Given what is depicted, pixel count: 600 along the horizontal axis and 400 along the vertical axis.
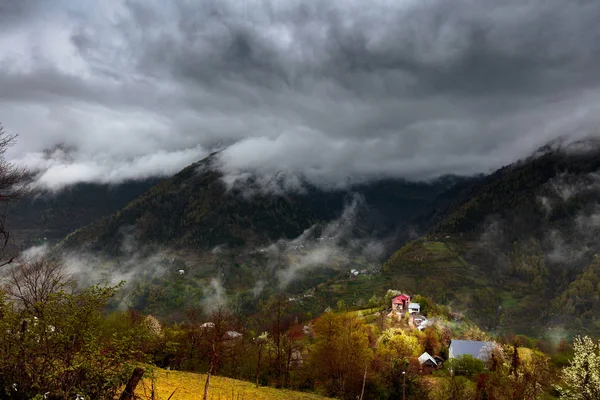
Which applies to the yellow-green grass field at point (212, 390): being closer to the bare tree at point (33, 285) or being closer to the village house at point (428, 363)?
the bare tree at point (33, 285)

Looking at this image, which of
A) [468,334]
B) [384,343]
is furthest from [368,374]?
[468,334]

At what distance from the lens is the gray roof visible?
108056 millimetres

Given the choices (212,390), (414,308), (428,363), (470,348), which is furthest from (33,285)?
(414,308)

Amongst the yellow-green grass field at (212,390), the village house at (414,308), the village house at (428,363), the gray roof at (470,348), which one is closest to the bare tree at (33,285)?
the yellow-green grass field at (212,390)

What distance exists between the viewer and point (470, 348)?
116 metres

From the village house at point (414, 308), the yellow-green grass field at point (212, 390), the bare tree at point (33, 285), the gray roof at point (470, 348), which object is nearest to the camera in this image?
the bare tree at point (33, 285)

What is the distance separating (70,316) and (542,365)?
93.8m

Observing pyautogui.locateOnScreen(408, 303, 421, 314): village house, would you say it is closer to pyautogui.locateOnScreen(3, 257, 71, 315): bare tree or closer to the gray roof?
the gray roof

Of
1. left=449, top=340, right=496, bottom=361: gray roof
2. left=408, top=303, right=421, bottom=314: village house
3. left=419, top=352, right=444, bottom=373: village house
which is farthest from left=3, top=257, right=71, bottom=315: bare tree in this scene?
left=408, top=303, right=421, bottom=314: village house

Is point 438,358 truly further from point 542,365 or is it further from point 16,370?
point 16,370

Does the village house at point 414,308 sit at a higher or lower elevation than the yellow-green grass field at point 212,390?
higher

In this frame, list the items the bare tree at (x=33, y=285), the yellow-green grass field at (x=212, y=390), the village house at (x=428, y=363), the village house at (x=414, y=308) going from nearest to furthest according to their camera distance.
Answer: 1. the bare tree at (x=33, y=285)
2. the yellow-green grass field at (x=212, y=390)
3. the village house at (x=428, y=363)
4. the village house at (x=414, y=308)

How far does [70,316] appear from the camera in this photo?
20969mm

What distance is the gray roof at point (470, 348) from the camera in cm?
10806
